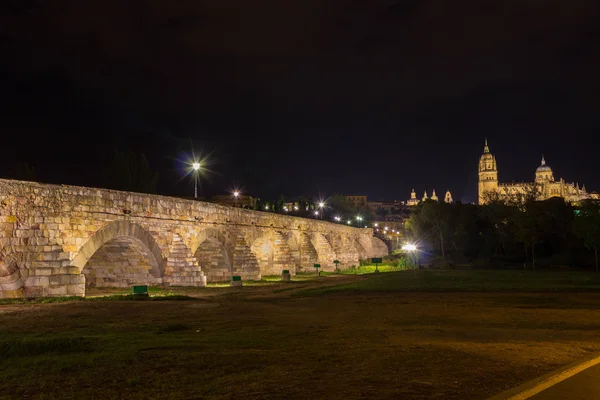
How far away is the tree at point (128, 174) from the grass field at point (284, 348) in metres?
44.4

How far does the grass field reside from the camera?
20.4ft

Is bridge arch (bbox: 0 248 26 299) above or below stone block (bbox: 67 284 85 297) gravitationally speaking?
above

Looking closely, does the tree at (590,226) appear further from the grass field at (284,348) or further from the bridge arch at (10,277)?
the bridge arch at (10,277)

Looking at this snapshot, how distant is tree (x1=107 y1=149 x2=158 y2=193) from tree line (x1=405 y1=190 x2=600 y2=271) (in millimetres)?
33274

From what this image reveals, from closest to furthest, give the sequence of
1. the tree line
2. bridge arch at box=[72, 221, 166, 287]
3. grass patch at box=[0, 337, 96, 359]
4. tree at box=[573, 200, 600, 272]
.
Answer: grass patch at box=[0, 337, 96, 359] → bridge arch at box=[72, 221, 166, 287] → tree at box=[573, 200, 600, 272] → the tree line

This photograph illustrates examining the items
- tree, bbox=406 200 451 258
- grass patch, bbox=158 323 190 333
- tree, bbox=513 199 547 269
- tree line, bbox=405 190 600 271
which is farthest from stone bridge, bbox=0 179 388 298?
tree, bbox=406 200 451 258

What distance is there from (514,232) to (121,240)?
39271mm

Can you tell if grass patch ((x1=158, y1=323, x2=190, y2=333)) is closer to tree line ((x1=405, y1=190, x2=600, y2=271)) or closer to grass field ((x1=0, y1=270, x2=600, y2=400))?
grass field ((x1=0, y1=270, x2=600, y2=400))

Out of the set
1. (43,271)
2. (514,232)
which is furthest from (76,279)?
(514,232)

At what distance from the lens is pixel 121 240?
21.6 meters

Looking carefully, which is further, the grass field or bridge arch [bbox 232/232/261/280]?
bridge arch [bbox 232/232/261/280]

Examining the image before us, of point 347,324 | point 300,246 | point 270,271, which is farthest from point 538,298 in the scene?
point 300,246

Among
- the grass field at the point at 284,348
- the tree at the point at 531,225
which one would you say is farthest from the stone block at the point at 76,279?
the tree at the point at 531,225

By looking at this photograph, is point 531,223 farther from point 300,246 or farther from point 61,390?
point 61,390
